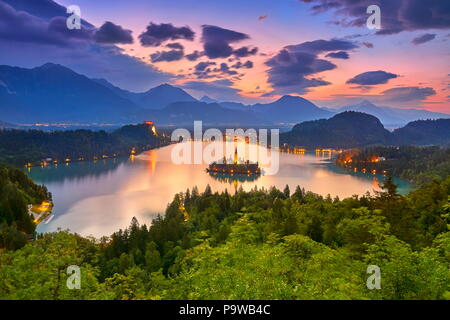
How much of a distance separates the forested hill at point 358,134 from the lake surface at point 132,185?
2623 inches

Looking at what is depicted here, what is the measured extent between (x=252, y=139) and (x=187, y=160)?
242 ft

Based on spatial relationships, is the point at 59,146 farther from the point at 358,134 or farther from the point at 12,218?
the point at 358,134

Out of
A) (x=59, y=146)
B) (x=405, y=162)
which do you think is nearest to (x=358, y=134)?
(x=405, y=162)

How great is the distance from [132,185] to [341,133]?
134605mm

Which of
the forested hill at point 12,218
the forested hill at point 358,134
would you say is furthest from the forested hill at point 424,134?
the forested hill at point 12,218

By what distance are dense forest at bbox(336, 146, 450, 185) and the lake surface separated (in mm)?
4135

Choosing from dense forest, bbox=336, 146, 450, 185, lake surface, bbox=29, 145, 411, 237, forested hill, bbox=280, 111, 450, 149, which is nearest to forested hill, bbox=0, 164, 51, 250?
lake surface, bbox=29, 145, 411, 237

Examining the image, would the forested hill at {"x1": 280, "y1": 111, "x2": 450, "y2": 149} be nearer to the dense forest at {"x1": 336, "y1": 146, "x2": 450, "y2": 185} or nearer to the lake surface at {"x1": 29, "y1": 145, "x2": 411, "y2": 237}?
the dense forest at {"x1": 336, "y1": 146, "x2": 450, "y2": 185}

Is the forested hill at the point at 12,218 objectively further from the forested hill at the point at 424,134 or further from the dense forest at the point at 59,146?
the forested hill at the point at 424,134

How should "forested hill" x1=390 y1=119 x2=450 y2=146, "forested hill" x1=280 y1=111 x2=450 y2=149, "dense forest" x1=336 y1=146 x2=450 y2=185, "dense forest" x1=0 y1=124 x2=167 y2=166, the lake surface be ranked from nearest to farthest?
the lake surface < "dense forest" x1=336 y1=146 x2=450 y2=185 < "dense forest" x1=0 y1=124 x2=167 y2=166 < "forested hill" x1=280 y1=111 x2=450 y2=149 < "forested hill" x1=390 y1=119 x2=450 y2=146

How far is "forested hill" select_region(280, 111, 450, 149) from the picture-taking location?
503 ft

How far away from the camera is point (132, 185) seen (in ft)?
188
